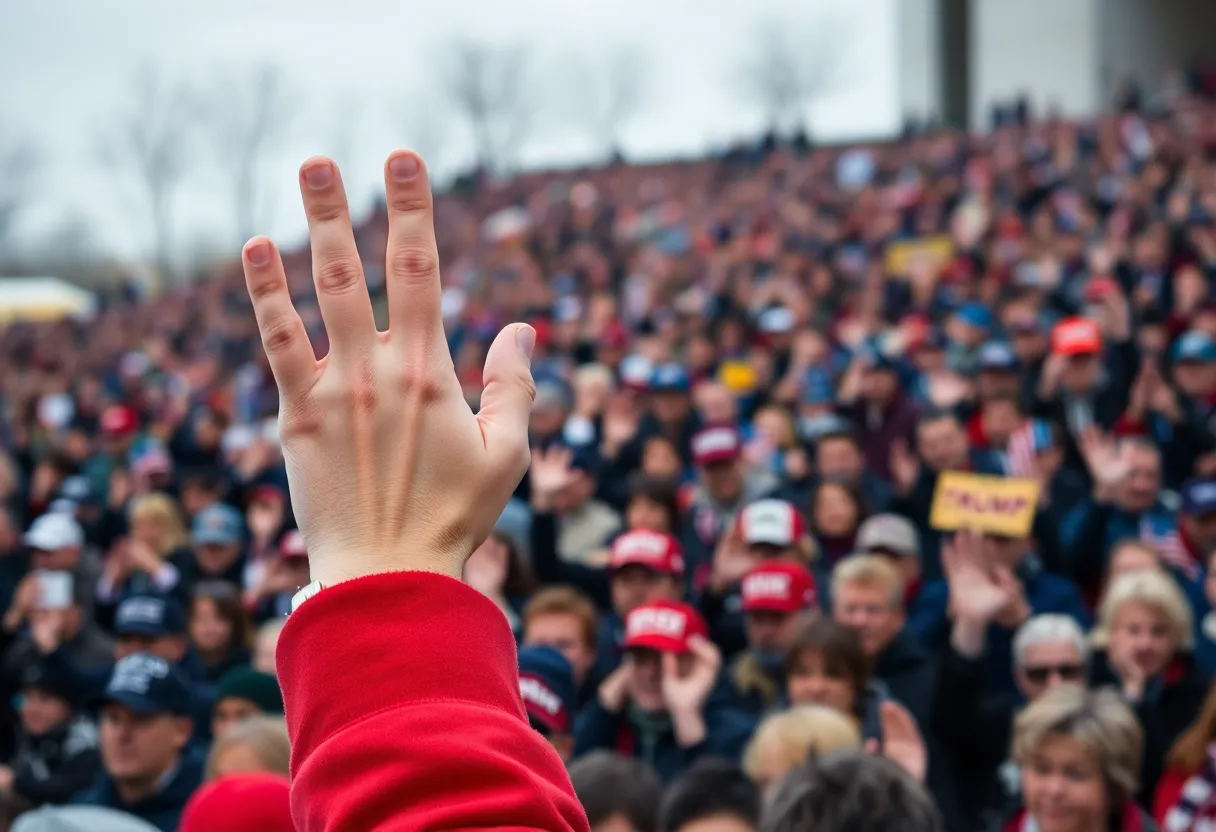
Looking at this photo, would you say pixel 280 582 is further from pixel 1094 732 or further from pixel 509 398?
pixel 509 398

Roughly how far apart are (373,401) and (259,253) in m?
0.15

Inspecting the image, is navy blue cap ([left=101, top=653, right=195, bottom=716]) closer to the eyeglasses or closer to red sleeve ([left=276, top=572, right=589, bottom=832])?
the eyeglasses

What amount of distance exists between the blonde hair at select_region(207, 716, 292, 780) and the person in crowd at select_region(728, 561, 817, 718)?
1.72 m

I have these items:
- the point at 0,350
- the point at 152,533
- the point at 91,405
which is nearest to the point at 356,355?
the point at 152,533

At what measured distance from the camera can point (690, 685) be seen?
4551 mm

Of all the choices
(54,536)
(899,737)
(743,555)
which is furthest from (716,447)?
(54,536)

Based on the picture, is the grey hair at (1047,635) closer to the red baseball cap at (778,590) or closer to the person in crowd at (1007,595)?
the person in crowd at (1007,595)

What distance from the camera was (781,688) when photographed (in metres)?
4.83

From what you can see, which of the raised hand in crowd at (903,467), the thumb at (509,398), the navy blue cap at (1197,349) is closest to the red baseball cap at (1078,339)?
the navy blue cap at (1197,349)

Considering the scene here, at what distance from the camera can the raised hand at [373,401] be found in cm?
109

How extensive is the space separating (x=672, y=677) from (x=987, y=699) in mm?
1016

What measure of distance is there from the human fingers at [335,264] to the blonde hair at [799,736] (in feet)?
8.79

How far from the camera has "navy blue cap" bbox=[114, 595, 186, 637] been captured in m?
5.58

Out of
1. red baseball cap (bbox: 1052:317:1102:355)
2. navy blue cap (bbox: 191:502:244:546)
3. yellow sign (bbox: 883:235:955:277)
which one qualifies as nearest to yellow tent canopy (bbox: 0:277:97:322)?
yellow sign (bbox: 883:235:955:277)
